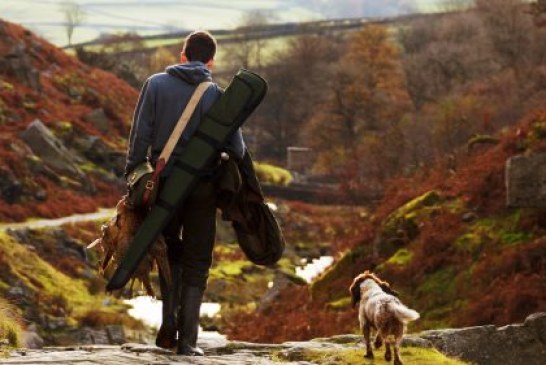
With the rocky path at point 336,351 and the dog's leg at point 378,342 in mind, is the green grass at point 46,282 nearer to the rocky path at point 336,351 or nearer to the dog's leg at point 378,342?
the rocky path at point 336,351

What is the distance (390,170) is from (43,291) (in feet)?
94.3

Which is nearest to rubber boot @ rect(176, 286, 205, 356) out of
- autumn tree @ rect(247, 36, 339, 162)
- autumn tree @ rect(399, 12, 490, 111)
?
autumn tree @ rect(399, 12, 490, 111)

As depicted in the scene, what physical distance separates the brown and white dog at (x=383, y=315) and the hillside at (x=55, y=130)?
102ft

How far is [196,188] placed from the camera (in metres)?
7.89

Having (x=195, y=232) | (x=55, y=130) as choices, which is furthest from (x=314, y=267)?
(x=195, y=232)

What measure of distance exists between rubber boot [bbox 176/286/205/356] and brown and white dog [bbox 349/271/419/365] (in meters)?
1.39

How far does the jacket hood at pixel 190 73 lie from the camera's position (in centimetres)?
789

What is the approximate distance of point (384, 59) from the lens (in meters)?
85.7

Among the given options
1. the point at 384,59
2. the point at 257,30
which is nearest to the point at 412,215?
the point at 384,59

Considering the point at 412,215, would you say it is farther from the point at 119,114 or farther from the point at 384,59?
the point at 384,59

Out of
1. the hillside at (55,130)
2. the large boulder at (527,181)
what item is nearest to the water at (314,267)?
the hillside at (55,130)

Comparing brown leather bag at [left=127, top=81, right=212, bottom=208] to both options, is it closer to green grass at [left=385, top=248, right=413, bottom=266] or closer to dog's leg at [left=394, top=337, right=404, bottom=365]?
dog's leg at [left=394, top=337, right=404, bottom=365]

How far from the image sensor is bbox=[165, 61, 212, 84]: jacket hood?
7.89 meters

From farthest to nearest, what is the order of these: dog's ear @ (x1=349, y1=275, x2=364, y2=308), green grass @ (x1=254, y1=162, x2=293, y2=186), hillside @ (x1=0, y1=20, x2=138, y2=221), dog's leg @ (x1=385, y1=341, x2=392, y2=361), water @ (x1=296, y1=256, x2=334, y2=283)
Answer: green grass @ (x1=254, y1=162, x2=293, y2=186), hillside @ (x1=0, y1=20, x2=138, y2=221), water @ (x1=296, y1=256, x2=334, y2=283), dog's ear @ (x1=349, y1=275, x2=364, y2=308), dog's leg @ (x1=385, y1=341, x2=392, y2=361)
